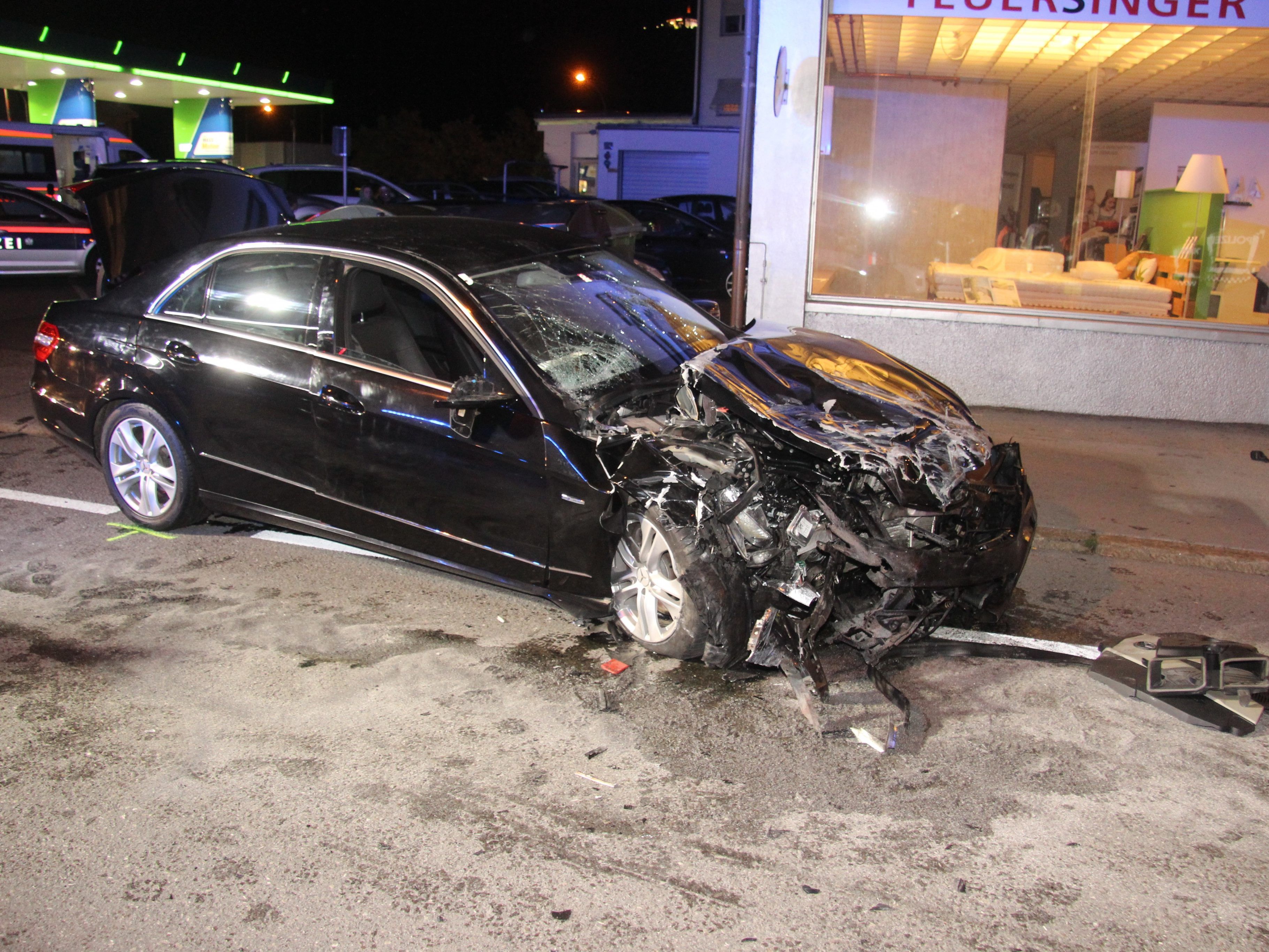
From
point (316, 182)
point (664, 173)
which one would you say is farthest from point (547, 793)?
point (664, 173)

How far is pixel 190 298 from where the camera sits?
549 cm

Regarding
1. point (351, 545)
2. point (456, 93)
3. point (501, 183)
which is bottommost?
point (351, 545)

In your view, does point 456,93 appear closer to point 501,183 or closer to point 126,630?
point 501,183

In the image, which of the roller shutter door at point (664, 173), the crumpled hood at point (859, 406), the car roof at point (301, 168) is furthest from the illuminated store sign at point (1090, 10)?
the roller shutter door at point (664, 173)

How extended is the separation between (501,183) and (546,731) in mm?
23141

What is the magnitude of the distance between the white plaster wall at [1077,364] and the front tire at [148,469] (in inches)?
226

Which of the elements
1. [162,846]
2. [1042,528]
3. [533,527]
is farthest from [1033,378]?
[162,846]

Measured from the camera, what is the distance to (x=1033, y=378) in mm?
9250

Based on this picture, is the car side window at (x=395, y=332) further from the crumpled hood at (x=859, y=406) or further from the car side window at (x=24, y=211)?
the car side window at (x=24, y=211)

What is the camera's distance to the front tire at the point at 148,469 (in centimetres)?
552

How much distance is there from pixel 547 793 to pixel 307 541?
284 cm

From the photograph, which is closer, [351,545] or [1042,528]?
[351,545]

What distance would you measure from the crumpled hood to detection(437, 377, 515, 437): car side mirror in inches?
32.0

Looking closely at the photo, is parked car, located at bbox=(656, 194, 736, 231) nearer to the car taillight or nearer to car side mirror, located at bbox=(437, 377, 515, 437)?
the car taillight
